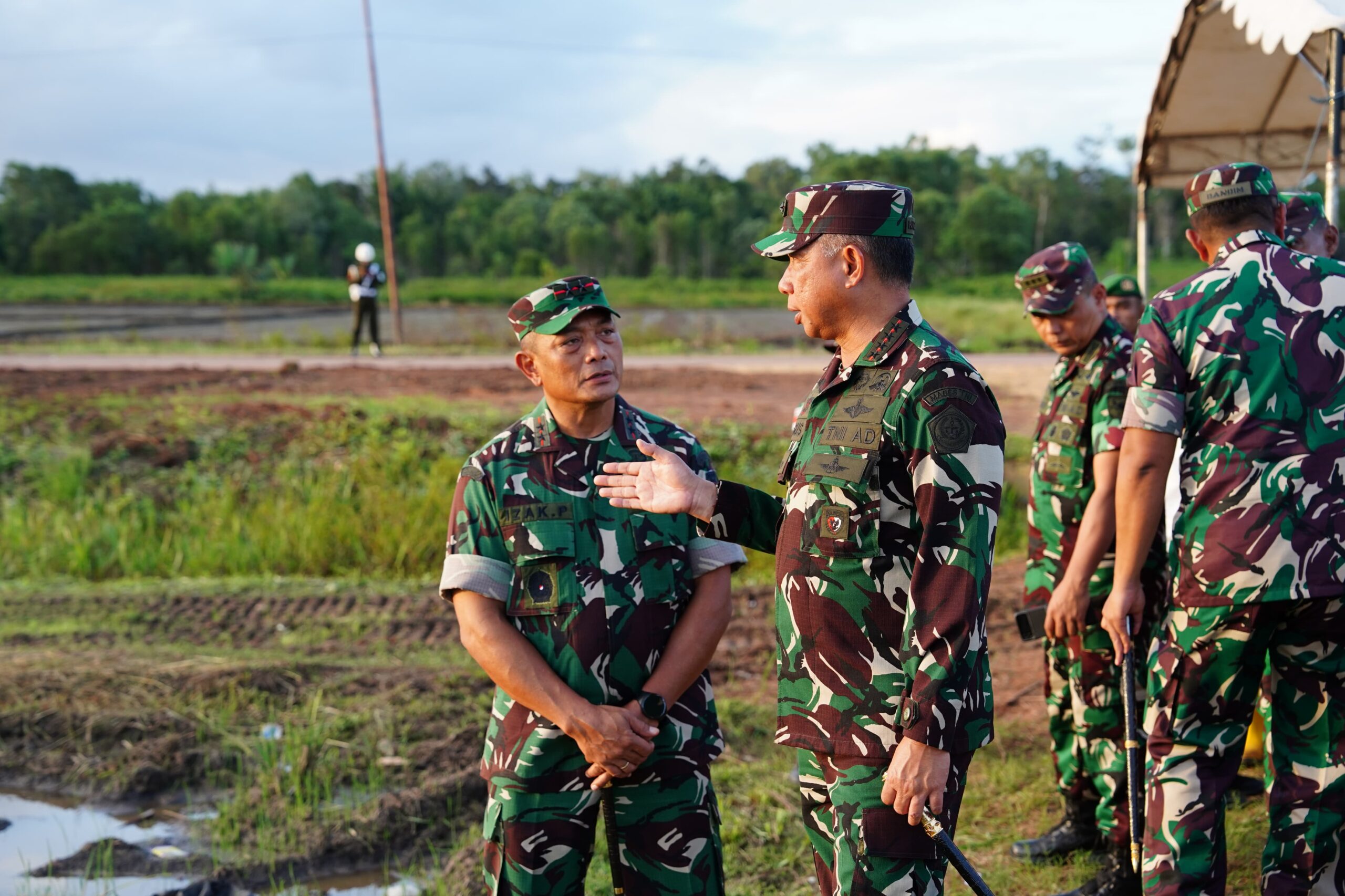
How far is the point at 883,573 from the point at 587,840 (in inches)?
41.6

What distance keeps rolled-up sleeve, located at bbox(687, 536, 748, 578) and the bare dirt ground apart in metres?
6.72

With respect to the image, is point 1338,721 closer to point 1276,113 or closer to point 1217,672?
point 1217,672

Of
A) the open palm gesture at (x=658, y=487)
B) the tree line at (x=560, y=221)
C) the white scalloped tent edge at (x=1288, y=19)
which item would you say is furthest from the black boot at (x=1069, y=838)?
the tree line at (x=560, y=221)

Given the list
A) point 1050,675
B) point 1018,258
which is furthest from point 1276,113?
point 1018,258

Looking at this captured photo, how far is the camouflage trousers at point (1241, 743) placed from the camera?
271cm

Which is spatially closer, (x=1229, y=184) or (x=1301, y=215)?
(x=1229, y=184)

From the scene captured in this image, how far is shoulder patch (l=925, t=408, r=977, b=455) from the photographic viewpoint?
1.96 m

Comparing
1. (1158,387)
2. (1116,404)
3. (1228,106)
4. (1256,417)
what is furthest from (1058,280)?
(1228,106)

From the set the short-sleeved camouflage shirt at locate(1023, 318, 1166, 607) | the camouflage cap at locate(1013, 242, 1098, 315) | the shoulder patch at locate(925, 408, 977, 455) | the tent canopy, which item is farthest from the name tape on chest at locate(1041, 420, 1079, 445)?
the tent canopy

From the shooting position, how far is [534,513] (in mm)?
2633

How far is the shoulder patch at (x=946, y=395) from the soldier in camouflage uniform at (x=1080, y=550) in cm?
150

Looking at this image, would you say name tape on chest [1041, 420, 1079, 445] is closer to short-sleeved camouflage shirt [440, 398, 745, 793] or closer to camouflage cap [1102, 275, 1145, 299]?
camouflage cap [1102, 275, 1145, 299]

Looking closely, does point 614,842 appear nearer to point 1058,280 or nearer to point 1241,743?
point 1241,743

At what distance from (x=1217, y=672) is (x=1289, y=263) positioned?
101 centimetres
